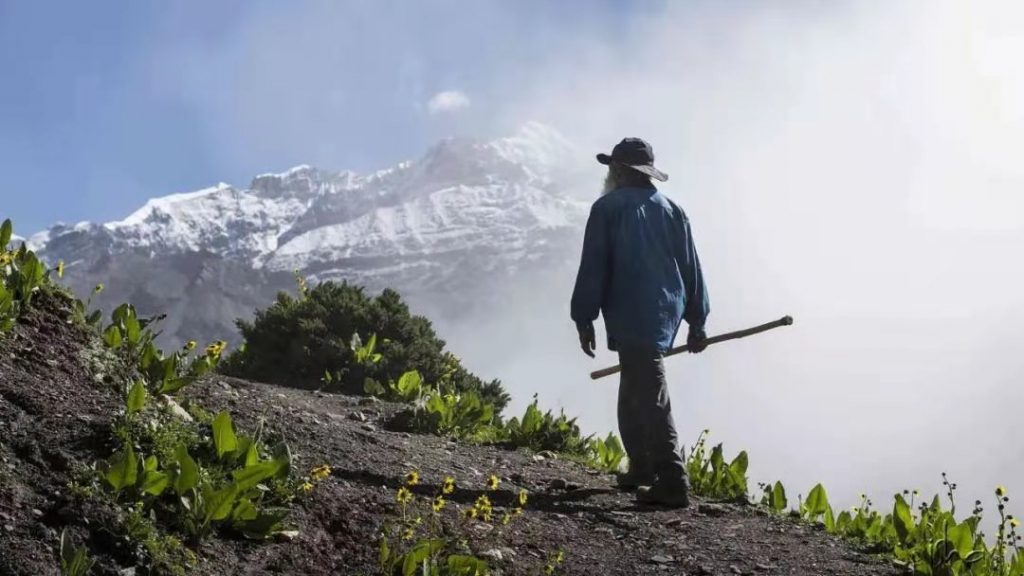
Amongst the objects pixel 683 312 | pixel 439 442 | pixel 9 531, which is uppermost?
pixel 683 312

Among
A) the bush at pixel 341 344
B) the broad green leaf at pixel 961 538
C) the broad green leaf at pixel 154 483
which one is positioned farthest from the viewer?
the bush at pixel 341 344

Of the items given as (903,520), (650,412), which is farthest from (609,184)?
(903,520)

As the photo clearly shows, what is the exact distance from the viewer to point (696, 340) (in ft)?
24.8

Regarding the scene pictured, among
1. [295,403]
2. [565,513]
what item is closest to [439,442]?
[295,403]

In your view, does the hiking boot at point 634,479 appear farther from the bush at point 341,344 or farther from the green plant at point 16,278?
the bush at point 341,344

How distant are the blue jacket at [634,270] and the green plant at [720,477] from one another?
1336 mm

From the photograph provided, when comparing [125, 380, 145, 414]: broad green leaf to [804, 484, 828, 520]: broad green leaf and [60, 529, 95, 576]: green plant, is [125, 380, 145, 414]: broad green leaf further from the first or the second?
[804, 484, 828, 520]: broad green leaf

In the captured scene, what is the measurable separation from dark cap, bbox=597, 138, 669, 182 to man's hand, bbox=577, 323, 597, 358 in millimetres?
1279

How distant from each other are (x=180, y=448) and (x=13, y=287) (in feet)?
6.77

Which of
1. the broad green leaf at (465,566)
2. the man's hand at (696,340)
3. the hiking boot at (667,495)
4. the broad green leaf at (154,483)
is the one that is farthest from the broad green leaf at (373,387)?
the broad green leaf at (154,483)

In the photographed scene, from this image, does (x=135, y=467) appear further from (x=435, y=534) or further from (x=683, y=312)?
(x=683, y=312)

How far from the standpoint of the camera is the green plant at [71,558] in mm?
3896

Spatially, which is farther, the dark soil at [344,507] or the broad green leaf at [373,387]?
the broad green leaf at [373,387]

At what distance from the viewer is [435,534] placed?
531 cm
